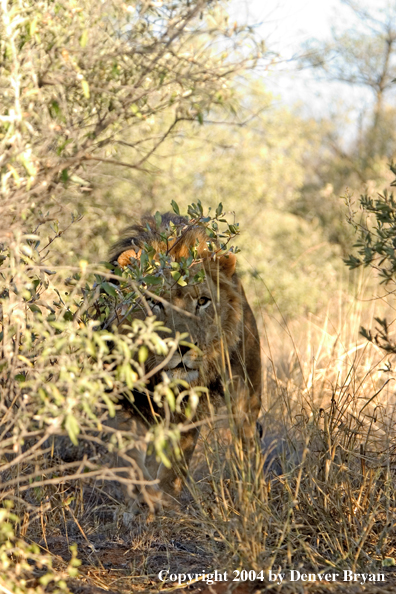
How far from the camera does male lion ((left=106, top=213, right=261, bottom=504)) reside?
423 centimetres

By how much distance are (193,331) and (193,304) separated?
0.18m

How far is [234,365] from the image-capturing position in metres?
4.77

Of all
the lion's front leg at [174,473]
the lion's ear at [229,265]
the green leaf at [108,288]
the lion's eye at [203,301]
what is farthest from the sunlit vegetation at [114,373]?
the lion's ear at [229,265]

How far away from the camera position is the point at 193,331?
172 inches

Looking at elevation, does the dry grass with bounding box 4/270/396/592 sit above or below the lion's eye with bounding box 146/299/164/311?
below

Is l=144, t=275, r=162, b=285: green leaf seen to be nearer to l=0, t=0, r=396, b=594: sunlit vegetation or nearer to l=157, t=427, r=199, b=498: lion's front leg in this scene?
l=0, t=0, r=396, b=594: sunlit vegetation

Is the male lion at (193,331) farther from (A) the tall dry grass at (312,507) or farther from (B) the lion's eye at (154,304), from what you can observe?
(A) the tall dry grass at (312,507)

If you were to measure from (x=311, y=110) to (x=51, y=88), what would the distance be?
21.1m

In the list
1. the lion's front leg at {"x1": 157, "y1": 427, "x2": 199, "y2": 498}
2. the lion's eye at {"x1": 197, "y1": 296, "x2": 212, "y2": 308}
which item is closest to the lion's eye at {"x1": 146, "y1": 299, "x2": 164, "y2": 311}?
the lion's eye at {"x1": 197, "y1": 296, "x2": 212, "y2": 308}

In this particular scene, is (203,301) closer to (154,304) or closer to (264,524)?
(154,304)

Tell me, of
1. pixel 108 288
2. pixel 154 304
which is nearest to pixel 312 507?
pixel 108 288

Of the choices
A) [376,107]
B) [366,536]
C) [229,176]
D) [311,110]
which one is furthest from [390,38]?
[366,536]

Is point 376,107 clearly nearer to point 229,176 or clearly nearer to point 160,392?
point 229,176

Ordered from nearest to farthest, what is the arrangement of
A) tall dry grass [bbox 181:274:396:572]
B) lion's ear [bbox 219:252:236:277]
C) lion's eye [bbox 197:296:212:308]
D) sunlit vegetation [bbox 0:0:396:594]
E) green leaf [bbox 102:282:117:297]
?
sunlit vegetation [bbox 0:0:396:594] → tall dry grass [bbox 181:274:396:572] → green leaf [bbox 102:282:117:297] → lion's eye [bbox 197:296:212:308] → lion's ear [bbox 219:252:236:277]
